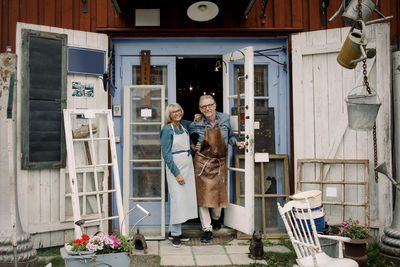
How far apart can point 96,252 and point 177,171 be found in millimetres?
1931

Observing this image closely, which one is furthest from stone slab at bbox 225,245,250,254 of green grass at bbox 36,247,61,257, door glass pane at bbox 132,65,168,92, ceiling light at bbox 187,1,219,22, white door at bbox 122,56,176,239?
ceiling light at bbox 187,1,219,22

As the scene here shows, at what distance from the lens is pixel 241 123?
5.61 metres

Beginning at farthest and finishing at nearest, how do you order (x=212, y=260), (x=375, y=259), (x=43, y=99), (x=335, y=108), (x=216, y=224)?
(x=216, y=224)
(x=335, y=108)
(x=43, y=99)
(x=212, y=260)
(x=375, y=259)

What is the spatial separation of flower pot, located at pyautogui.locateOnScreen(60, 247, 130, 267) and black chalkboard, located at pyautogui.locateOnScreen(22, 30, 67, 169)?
77.4 inches

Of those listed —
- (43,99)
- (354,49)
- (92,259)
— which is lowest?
(92,259)

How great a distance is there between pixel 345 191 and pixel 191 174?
2.14m

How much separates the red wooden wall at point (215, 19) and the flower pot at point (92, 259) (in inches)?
132

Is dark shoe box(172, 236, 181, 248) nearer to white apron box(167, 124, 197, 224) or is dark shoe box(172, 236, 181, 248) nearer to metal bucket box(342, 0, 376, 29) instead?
white apron box(167, 124, 197, 224)

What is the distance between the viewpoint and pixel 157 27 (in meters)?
5.61

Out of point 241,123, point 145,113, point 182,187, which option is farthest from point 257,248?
point 145,113

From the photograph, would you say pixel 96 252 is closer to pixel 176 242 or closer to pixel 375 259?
pixel 176 242

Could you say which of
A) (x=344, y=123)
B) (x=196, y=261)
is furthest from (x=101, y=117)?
(x=344, y=123)

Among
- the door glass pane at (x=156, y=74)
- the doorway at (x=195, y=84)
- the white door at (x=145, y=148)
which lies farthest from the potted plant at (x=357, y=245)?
the doorway at (x=195, y=84)

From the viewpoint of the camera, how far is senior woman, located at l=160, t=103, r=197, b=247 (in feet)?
17.0
